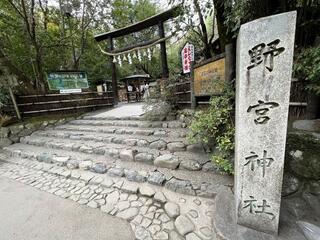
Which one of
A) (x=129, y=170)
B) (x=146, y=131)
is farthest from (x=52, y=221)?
(x=146, y=131)

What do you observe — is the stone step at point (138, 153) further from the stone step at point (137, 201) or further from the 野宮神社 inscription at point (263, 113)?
the 野宮神社 inscription at point (263, 113)

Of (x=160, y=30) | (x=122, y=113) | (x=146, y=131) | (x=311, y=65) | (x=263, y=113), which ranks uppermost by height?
(x=160, y=30)

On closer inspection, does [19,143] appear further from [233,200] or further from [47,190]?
[233,200]

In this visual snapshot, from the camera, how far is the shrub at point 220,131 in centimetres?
249

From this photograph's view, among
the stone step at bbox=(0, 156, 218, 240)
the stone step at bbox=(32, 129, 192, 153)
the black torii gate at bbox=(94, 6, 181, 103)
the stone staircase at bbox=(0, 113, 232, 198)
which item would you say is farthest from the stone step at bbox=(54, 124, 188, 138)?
the black torii gate at bbox=(94, 6, 181, 103)

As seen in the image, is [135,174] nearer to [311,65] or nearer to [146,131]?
[146,131]

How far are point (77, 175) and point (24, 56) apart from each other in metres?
9.81

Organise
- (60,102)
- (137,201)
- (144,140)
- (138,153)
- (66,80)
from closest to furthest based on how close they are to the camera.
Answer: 1. (137,201)
2. (138,153)
3. (144,140)
4. (66,80)
5. (60,102)

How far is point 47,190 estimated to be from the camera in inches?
123

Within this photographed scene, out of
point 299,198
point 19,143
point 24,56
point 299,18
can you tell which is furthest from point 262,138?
point 24,56

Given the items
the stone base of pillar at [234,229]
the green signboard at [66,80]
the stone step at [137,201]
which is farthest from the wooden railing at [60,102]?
the stone base of pillar at [234,229]

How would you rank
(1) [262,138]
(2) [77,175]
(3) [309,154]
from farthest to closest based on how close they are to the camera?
(2) [77,175] → (3) [309,154] → (1) [262,138]

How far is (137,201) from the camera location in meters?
2.62

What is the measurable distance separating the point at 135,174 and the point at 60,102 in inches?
217
